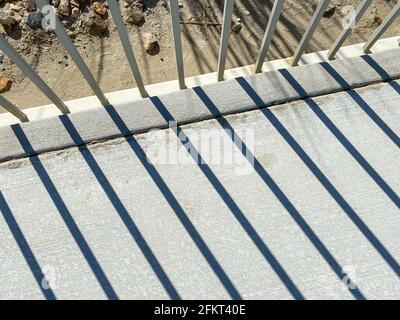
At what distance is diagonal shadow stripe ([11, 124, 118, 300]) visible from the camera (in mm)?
2150

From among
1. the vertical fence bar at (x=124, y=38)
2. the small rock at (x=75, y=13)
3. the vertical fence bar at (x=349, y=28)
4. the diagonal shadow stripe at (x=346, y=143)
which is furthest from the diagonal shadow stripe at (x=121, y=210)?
the vertical fence bar at (x=349, y=28)

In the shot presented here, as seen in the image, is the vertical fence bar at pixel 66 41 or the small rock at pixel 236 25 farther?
the small rock at pixel 236 25

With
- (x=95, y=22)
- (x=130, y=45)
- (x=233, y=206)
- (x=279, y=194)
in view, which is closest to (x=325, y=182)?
(x=279, y=194)

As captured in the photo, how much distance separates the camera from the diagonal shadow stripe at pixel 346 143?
2.33m

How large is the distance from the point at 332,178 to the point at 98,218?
4.63 ft

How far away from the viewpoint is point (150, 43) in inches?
114

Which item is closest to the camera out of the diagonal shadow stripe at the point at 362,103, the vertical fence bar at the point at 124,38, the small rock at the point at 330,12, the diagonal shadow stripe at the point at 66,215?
the vertical fence bar at the point at 124,38

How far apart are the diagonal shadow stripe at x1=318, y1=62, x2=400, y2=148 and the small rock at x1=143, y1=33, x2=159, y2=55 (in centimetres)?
112

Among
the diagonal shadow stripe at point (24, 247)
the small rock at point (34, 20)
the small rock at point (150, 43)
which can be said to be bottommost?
the diagonal shadow stripe at point (24, 247)

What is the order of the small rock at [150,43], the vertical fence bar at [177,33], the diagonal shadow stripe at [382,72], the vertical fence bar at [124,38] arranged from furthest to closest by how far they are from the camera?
the small rock at [150,43] < the diagonal shadow stripe at [382,72] < the vertical fence bar at [177,33] < the vertical fence bar at [124,38]

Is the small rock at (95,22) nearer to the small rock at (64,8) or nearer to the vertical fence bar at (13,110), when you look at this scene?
the small rock at (64,8)

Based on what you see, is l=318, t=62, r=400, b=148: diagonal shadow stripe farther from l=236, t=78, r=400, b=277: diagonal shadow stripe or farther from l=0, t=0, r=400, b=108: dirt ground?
l=0, t=0, r=400, b=108: dirt ground

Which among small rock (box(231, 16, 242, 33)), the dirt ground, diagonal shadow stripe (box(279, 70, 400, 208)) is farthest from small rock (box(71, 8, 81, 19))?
diagonal shadow stripe (box(279, 70, 400, 208))

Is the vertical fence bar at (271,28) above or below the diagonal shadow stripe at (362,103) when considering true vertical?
above
